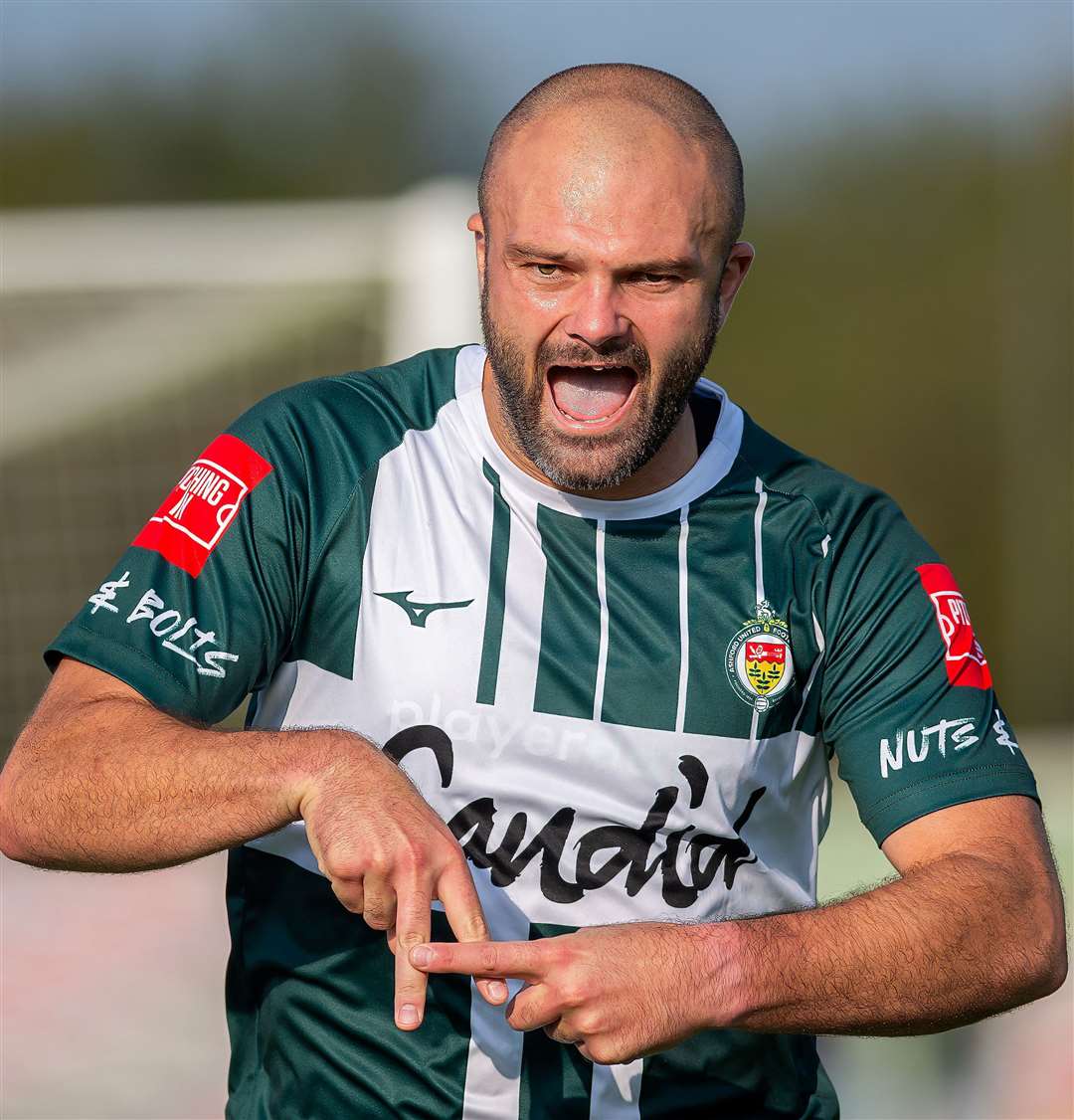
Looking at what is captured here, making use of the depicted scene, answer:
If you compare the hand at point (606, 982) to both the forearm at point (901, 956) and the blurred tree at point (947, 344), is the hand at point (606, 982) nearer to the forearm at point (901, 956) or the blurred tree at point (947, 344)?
the forearm at point (901, 956)

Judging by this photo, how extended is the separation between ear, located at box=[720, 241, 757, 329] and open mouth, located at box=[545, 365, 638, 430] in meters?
0.22

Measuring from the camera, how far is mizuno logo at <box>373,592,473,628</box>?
2201 mm

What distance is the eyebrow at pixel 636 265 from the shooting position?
2.18 metres

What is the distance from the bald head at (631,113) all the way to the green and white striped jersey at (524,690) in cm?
38

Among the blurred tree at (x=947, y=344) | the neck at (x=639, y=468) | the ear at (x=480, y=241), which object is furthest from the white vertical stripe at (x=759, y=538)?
the blurred tree at (x=947, y=344)

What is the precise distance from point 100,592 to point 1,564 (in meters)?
3.88

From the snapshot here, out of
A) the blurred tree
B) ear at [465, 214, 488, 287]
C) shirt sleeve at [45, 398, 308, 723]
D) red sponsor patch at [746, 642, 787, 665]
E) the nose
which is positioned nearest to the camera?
shirt sleeve at [45, 398, 308, 723]

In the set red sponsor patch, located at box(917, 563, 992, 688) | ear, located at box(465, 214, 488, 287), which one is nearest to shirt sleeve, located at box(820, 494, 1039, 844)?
red sponsor patch, located at box(917, 563, 992, 688)

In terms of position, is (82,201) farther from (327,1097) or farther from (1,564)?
(327,1097)

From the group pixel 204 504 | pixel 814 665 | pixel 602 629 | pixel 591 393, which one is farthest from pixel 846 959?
pixel 204 504

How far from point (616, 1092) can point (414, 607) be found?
2.32 feet

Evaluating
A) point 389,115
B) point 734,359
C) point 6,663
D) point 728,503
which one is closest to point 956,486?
point 734,359

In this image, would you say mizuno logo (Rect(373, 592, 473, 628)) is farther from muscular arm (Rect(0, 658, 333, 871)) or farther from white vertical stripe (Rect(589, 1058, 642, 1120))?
white vertical stripe (Rect(589, 1058, 642, 1120))

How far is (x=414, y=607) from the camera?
7.26 ft
